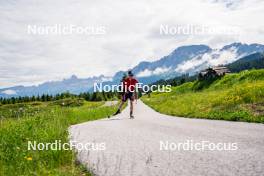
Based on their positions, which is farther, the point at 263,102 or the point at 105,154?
the point at 263,102

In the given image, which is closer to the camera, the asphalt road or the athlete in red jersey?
the asphalt road

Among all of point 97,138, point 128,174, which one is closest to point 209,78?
point 97,138

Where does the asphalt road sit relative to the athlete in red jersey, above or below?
below

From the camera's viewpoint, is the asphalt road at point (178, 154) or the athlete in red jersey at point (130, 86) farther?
the athlete in red jersey at point (130, 86)

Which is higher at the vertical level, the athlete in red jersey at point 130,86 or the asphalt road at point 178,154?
the athlete in red jersey at point 130,86

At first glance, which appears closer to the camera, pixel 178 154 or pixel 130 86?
pixel 178 154

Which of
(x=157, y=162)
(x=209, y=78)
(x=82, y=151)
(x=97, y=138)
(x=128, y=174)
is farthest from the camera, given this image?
(x=209, y=78)

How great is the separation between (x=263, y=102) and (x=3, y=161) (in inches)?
507

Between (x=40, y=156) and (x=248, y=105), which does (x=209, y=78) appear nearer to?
(x=248, y=105)

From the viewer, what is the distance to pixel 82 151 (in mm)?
8945

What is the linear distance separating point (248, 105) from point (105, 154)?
10.5 meters

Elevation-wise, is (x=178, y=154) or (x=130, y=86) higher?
(x=130, y=86)

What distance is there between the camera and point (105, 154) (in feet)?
27.3

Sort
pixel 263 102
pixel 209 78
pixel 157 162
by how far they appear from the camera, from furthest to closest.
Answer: pixel 209 78
pixel 263 102
pixel 157 162
